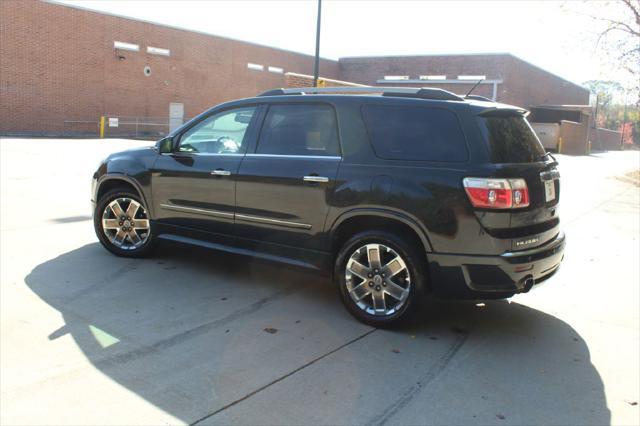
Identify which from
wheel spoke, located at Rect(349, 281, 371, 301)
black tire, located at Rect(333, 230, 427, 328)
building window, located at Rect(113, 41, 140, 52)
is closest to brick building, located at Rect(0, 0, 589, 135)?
building window, located at Rect(113, 41, 140, 52)

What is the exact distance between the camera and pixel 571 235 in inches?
349

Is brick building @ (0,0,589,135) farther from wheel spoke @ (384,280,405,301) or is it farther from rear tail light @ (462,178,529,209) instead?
rear tail light @ (462,178,529,209)

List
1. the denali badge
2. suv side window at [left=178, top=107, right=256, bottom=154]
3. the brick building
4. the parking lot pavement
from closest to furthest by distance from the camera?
the parking lot pavement → the denali badge → suv side window at [left=178, top=107, right=256, bottom=154] → the brick building

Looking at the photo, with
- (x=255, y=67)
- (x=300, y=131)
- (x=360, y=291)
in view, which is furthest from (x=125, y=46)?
(x=360, y=291)

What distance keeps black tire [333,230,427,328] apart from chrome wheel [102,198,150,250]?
2498mm

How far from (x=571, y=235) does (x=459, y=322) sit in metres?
4.99

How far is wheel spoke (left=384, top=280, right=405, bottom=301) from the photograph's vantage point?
174 inches

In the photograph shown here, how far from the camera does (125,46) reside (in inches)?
1281

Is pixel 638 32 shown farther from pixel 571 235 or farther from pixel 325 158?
pixel 325 158

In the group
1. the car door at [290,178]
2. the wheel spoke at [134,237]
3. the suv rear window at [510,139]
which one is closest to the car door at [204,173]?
the car door at [290,178]

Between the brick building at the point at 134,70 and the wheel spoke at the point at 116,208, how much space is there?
14535 millimetres

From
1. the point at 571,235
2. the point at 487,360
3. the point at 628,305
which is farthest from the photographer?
the point at 571,235

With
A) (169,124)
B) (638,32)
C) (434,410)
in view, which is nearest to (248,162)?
(434,410)

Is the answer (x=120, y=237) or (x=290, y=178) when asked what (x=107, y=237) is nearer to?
(x=120, y=237)
